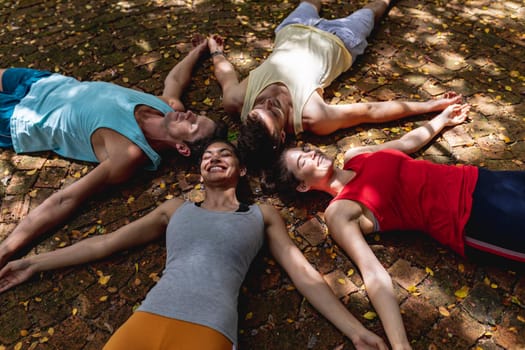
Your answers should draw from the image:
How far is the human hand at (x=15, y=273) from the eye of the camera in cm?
373

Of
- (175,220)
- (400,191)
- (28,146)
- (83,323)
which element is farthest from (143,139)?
(400,191)

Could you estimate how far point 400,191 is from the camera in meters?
3.83

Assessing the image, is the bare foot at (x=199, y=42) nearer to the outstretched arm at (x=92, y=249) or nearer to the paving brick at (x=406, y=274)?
the outstretched arm at (x=92, y=249)

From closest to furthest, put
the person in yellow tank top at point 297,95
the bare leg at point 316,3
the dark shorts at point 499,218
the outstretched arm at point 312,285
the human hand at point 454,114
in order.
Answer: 1. the outstretched arm at point 312,285
2. the dark shorts at point 499,218
3. the person in yellow tank top at point 297,95
4. the human hand at point 454,114
5. the bare leg at point 316,3

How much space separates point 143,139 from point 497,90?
4436mm

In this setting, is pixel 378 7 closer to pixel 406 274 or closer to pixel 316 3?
pixel 316 3

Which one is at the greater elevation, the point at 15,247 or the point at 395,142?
the point at 395,142

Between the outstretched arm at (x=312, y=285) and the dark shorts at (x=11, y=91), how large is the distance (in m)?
3.39

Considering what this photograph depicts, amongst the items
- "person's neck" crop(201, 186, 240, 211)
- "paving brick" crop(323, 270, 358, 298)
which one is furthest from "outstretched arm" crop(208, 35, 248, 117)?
"paving brick" crop(323, 270, 358, 298)

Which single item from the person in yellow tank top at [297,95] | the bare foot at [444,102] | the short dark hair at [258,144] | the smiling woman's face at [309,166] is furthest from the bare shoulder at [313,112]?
the bare foot at [444,102]

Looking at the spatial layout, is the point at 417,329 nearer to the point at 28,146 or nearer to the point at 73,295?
the point at 73,295

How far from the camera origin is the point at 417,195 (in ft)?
12.3

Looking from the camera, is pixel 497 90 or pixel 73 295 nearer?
pixel 73 295

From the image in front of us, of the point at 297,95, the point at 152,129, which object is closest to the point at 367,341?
the point at 297,95
